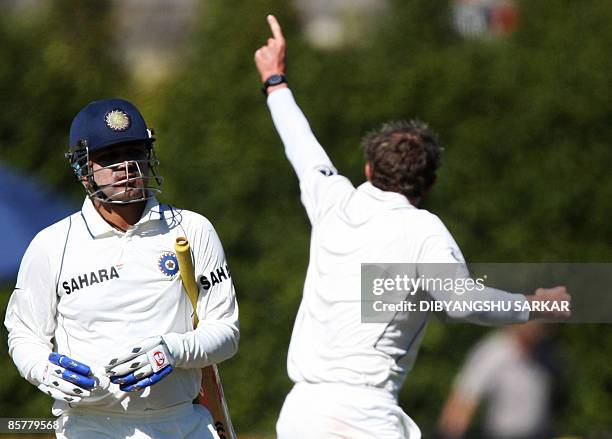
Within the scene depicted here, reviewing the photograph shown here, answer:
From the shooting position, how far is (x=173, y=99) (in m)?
9.10

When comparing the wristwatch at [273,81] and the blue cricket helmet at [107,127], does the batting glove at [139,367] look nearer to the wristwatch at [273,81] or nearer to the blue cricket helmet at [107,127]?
the blue cricket helmet at [107,127]

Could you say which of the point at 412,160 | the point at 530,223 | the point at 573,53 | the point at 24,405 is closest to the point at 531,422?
the point at 530,223

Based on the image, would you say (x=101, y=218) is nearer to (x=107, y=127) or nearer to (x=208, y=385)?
(x=107, y=127)

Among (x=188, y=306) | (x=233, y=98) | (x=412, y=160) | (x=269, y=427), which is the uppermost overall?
(x=233, y=98)

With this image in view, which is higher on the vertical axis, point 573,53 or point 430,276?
point 573,53

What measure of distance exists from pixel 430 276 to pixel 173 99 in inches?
228

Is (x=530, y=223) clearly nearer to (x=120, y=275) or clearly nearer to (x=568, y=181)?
(x=568, y=181)

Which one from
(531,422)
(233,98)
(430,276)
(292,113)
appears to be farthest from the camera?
(233,98)

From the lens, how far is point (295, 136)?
4.21 m

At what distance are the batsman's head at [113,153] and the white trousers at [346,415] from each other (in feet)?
2.89

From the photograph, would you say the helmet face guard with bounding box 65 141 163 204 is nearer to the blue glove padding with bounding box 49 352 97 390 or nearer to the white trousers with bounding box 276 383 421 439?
the blue glove padding with bounding box 49 352 97 390

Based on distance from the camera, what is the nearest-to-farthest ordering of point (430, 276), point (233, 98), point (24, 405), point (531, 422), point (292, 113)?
1. point (430, 276)
2. point (292, 113)
3. point (531, 422)
4. point (24, 405)
5. point (233, 98)

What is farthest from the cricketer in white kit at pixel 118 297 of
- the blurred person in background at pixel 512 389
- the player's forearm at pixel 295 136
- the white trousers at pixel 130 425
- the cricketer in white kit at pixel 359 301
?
the blurred person in background at pixel 512 389

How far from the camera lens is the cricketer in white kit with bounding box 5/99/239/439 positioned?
11.9ft
